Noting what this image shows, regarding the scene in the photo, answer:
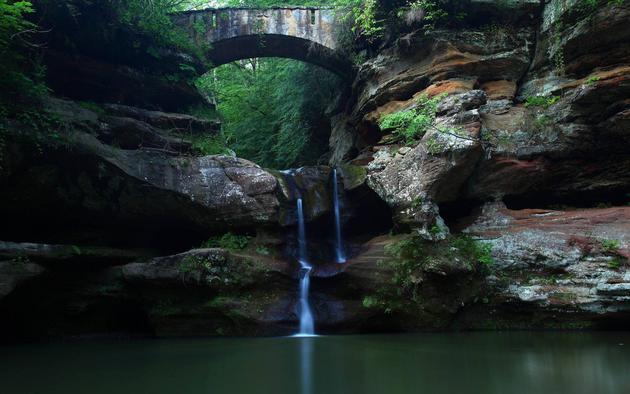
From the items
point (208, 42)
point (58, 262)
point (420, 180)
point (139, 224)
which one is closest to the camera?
point (58, 262)

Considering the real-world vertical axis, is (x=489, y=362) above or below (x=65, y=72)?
below

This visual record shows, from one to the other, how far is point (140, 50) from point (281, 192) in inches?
227

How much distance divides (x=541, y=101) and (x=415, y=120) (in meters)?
3.23

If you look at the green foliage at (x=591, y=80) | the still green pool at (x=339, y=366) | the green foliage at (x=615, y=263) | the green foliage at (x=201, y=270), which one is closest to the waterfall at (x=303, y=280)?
the still green pool at (x=339, y=366)

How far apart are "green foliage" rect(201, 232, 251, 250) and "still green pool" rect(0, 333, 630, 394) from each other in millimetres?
2730

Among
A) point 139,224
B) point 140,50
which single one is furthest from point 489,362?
point 140,50

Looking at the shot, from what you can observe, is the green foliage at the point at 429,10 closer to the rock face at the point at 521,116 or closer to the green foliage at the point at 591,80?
the rock face at the point at 521,116

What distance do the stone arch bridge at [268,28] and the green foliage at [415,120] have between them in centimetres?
387

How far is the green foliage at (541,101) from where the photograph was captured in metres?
10.6

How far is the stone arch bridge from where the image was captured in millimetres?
13891

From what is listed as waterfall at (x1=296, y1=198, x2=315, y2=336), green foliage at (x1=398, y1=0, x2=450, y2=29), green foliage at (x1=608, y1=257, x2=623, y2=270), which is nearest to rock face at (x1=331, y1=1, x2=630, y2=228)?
green foliage at (x1=398, y1=0, x2=450, y2=29)

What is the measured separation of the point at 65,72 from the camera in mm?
11406

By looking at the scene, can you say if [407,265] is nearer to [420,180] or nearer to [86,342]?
[420,180]

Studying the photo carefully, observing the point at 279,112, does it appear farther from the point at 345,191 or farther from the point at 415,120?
the point at 415,120
